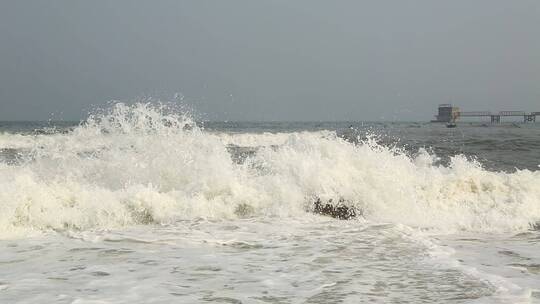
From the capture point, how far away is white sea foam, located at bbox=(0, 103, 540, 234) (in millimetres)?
7930

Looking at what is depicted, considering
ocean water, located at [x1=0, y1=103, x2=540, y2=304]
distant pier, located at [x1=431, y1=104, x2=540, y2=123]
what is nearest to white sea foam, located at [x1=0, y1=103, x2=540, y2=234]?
ocean water, located at [x1=0, y1=103, x2=540, y2=304]

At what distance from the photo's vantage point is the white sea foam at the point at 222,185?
7.93 metres

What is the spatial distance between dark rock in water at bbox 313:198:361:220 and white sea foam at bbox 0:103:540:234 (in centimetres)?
13

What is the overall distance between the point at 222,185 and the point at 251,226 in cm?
174

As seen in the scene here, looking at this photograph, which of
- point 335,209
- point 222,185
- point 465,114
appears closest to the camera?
point 335,209

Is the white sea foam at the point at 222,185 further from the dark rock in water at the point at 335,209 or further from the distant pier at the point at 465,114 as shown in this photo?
the distant pier at the point at 465,114

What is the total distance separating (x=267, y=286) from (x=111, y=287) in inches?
49.4

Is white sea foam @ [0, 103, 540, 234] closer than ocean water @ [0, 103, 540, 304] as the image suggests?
No

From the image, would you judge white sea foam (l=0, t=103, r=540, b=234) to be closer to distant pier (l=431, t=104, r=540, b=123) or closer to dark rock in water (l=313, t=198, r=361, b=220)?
dark rock in water (l=313, t=198, r=361, b=220)

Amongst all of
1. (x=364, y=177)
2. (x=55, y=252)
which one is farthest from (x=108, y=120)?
(x=55, y=252)

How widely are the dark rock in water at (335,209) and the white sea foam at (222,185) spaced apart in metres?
0.13

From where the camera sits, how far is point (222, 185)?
9188 mm

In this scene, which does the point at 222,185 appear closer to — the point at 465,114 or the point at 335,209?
the point at 335,209

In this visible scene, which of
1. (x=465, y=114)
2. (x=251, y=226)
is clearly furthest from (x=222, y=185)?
(x=465, y=114)
